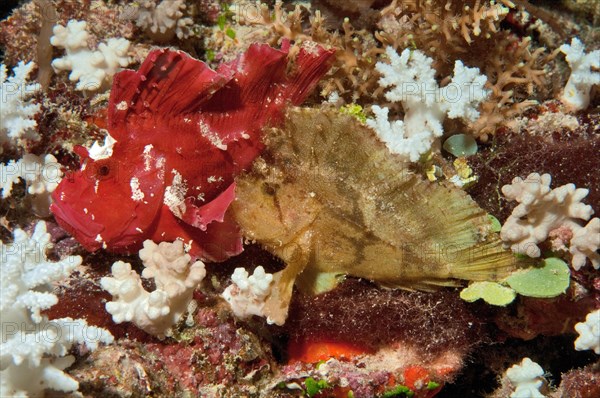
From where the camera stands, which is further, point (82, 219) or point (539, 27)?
point (539, 27)

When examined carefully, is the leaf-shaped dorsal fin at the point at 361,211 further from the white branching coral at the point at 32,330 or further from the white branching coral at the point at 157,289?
the white branching coral at the point at 32,330

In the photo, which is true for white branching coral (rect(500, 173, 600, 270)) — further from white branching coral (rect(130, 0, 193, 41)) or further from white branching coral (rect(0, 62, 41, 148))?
white branching coral (rect(0, 62, 41, 148))

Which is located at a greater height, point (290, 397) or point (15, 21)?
point (15, 21)

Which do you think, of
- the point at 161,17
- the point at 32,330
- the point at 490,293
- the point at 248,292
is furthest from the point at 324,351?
the point at 161,17

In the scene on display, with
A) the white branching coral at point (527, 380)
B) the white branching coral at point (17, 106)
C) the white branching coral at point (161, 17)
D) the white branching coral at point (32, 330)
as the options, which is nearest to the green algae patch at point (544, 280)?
the white branching coral at point (527, 380)

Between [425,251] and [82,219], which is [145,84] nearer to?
[82,219]

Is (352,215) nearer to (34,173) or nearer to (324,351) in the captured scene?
(324,351)

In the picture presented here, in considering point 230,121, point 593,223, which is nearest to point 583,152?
point 593,223
